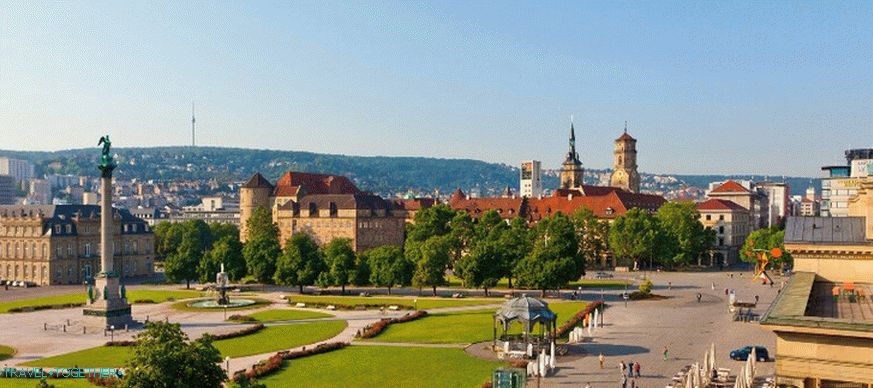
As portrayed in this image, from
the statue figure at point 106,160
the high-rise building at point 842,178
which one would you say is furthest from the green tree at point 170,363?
the high-rise building at point 842,178

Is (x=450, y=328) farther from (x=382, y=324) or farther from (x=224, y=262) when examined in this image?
(x=224, y=262)

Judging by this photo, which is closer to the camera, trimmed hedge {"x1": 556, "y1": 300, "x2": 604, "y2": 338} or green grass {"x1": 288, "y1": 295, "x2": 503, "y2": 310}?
trimmed hedge {"x1": 556, "y1": 300, "x2": 604, "y2": 338}

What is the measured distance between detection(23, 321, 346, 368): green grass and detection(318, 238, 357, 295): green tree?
26.3 metres

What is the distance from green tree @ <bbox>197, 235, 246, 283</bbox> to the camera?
105438mm

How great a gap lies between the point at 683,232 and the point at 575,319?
73382 mm

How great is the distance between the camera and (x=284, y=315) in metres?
80.1

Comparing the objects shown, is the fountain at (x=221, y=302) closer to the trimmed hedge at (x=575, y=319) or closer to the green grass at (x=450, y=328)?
the green grass at (x=450, y=328)

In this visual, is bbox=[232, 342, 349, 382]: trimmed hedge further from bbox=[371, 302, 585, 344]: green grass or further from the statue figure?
the statue figure

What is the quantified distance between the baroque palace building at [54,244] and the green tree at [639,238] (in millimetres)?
83307

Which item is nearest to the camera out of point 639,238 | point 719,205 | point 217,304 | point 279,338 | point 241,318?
point 279,338

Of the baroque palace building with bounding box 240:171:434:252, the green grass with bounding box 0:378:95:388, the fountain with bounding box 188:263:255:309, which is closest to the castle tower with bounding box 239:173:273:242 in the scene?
the baroque palace building with bounding box 240:171:434:252

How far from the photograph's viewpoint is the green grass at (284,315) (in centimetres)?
7781

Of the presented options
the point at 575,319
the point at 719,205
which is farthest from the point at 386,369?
the point at 719,205

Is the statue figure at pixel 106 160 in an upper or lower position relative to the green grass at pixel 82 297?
upper
